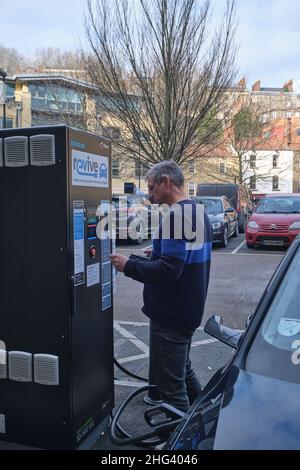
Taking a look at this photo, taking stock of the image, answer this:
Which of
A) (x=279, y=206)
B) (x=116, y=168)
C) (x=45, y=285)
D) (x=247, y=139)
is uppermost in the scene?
(x=247, y=139)

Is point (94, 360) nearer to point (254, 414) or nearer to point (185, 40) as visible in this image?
point (254, 414)

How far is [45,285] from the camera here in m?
2.96

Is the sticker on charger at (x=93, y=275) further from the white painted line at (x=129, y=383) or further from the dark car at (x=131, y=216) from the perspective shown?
the dark car at (x=131, y=216)

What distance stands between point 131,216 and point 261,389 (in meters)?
13.2

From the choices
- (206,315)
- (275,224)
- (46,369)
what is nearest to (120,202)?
(275,224)

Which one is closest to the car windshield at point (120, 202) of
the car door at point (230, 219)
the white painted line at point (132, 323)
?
the car door at point (230, 219)

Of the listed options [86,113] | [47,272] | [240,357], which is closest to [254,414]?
[240,357]

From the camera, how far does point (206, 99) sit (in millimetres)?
16000

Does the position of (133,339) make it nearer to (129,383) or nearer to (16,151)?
(129,383)

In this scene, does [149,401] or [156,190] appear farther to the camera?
[149,401]

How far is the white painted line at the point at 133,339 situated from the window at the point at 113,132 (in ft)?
43.3

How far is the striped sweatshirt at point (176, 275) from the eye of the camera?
2.91 metres

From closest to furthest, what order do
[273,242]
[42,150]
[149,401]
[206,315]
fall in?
1. [42,150]
2. [149,401]
3. [206,315]
4. [273,242]

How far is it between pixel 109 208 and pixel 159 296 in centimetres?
82
